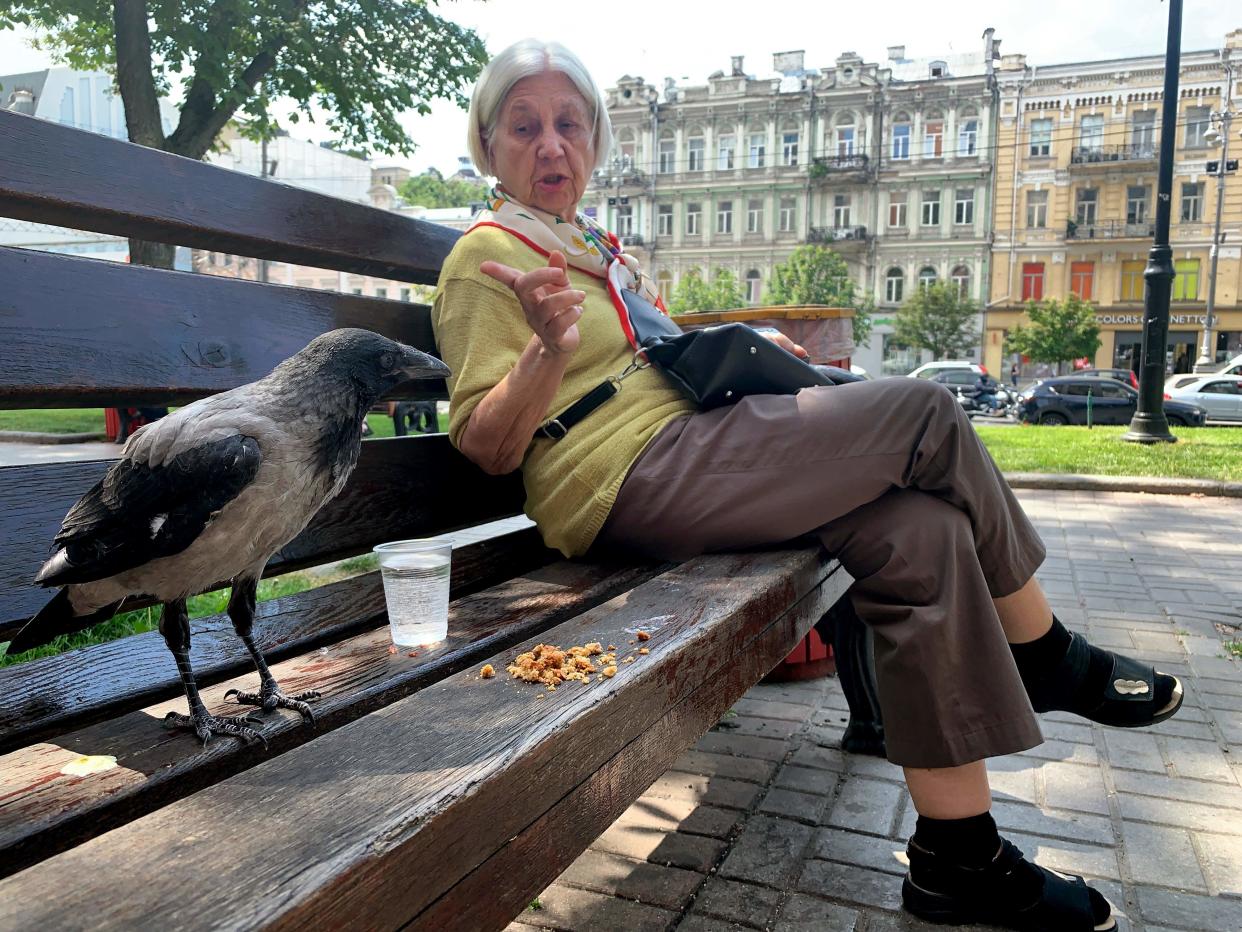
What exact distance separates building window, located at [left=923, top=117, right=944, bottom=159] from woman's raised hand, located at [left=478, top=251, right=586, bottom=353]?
145 ft

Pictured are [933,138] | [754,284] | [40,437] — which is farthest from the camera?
[754,284]

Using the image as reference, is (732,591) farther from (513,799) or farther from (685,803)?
(685,803)

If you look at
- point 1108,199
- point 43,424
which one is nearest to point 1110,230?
point 1108,199

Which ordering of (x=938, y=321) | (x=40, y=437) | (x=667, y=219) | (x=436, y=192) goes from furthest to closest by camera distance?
(x=436, y=192) < (x=667, y=219) < (x=938, y=321) < (x=40, y=437)

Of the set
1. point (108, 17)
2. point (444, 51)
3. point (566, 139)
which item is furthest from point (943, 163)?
point (566, 139)

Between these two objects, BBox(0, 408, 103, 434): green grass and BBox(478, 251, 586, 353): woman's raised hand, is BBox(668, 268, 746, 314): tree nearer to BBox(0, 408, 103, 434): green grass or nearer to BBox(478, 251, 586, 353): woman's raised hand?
BBox(0, 408, 103, 434): green grass

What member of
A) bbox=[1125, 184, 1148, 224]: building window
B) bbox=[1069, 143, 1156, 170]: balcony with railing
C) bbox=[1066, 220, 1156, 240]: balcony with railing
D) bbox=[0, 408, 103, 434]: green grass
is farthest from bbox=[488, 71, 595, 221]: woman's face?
bbox=[1125, 184, 1148, 224]: building window

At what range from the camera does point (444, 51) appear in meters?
13.6

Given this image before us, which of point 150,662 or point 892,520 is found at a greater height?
point 892,520

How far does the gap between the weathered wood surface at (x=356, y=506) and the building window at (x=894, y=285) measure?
4230 centimetres

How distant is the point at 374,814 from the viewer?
2.72ft

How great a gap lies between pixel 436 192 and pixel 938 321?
40957 millimetres

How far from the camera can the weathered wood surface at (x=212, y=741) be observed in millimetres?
976

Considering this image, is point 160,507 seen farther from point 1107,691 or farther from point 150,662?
point 1107,691
